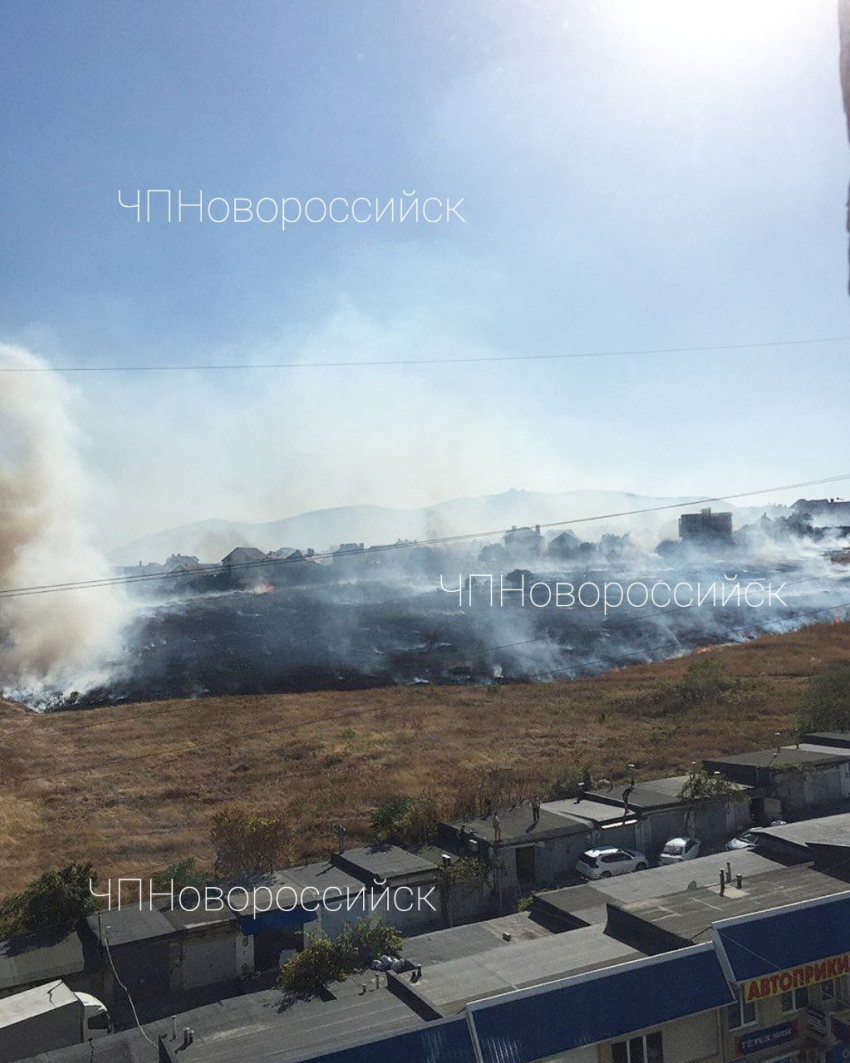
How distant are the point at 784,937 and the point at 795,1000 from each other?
0.77 meters

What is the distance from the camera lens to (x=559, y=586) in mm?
55531

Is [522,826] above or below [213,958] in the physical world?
above

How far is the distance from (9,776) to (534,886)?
19.0 meters

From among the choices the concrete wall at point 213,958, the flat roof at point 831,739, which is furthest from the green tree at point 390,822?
the flat roof at point 831,739

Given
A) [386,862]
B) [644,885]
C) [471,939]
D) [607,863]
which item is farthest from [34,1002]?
[607,863]

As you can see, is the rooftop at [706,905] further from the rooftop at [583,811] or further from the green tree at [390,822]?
the green tree at [390,822]

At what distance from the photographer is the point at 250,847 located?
14906 millimetres

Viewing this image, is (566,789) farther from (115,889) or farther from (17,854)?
(17,854)

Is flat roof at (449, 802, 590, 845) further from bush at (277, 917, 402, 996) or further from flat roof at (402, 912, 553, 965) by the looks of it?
bush at (277, 917, 402, 996)

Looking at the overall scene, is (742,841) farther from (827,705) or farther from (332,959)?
(827,705)

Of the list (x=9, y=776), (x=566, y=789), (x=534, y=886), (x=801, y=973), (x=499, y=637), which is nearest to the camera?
(x=801, y=973)

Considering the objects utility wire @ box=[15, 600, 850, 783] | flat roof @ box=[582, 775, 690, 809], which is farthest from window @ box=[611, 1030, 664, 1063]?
utility wire @ box=[15, 600, 850, 783]

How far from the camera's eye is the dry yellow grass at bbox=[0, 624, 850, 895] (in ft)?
65.7

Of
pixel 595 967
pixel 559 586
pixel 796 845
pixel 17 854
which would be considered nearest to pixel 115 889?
pixel 17 854
